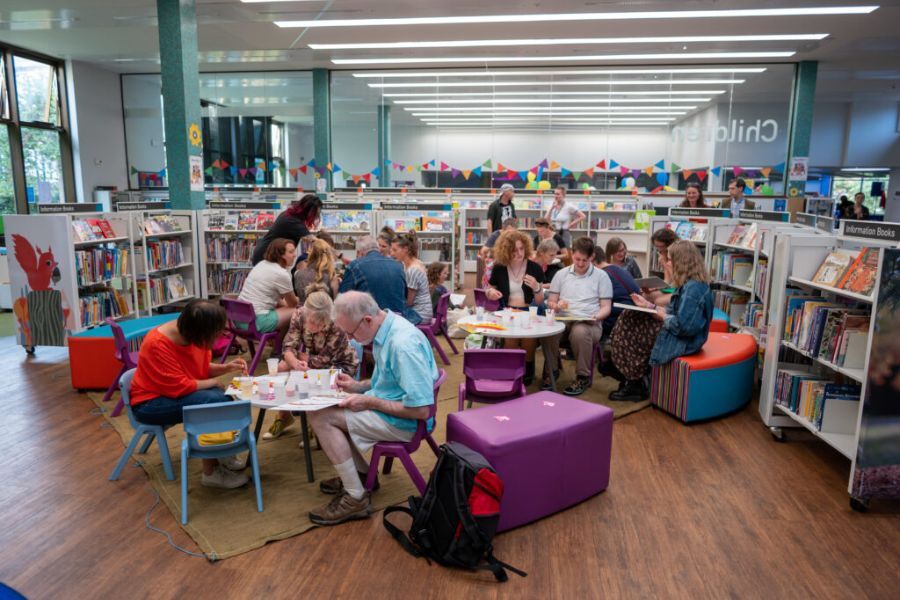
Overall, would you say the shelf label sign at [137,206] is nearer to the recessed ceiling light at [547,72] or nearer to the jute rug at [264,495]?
the jute rug at [264,495]

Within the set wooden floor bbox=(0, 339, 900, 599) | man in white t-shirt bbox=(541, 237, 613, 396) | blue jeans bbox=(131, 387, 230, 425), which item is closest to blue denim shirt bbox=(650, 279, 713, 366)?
man in white t-shirt bbox=(541, 237, 613, 396)

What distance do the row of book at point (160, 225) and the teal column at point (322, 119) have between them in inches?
212

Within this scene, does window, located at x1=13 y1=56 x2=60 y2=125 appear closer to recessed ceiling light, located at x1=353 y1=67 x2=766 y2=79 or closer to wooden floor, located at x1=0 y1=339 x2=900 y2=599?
recessed ceiling light, located at x1=353 y1=67 x2=766 y2=79

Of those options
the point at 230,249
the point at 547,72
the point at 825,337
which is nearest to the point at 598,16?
the point at 547,72

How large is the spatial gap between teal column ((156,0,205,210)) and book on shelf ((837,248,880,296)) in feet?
24.1

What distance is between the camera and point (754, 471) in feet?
13.4

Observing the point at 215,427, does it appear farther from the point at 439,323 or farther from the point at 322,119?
the point at 322,119

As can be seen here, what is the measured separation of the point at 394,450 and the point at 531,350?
2.70 m

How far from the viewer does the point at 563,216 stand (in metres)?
10.7

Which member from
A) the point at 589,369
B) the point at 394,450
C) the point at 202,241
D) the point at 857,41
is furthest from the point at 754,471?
the point at 857,41

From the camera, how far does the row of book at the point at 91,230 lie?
6.27m

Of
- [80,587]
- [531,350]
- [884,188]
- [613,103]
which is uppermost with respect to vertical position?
[613,103]

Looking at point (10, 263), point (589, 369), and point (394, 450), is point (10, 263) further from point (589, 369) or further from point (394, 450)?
point (589, 369)

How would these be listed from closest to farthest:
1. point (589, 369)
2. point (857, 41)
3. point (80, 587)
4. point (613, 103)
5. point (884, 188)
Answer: point (80, 587)
point (589, 369)
point (857, 41)
point (613, 103)
point (884, 188)
